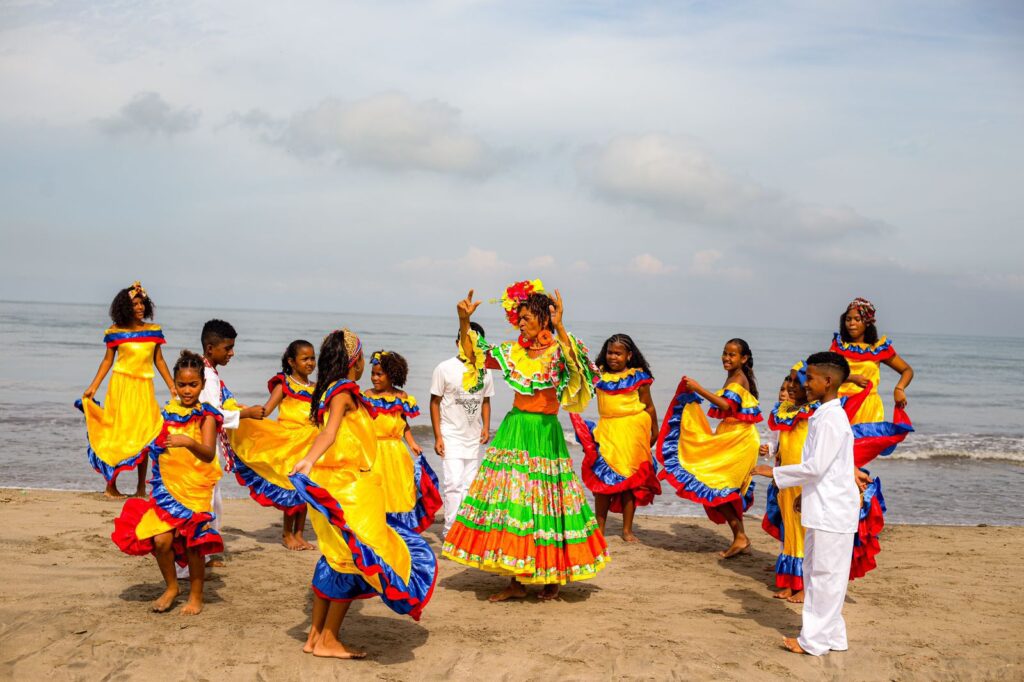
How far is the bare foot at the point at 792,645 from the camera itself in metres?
5.51

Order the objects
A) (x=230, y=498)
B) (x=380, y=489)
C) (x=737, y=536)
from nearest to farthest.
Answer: (x=380, y=489)
(x=737, y=536)
(x=230, y=498)

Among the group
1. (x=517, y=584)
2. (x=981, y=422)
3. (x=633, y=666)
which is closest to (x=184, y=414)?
(x=517, y=584)

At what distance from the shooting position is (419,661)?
5.21 metres

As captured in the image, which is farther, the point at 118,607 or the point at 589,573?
the point at 589,573

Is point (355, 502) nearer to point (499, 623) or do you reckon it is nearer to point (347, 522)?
point (347, 522)

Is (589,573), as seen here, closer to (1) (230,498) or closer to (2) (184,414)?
(2) (184,414)

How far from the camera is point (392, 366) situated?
306 inches

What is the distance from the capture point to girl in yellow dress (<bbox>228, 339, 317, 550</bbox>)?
23.3 ft

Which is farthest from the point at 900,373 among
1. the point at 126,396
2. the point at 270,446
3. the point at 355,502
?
the point at 126,396

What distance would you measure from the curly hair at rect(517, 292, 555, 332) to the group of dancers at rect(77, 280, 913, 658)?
2 centimetres

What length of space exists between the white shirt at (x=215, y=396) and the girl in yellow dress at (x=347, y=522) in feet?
6.11

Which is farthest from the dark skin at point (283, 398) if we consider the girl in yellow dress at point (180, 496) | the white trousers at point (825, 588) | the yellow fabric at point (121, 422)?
the white trousers at point (825, 588)

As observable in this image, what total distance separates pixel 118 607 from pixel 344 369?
2524 mm

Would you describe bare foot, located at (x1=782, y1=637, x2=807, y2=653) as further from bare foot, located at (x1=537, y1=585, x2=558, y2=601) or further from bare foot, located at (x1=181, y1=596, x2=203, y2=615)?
bare foot, located at (x1=181, y1=596, x2=203, y2=615)
